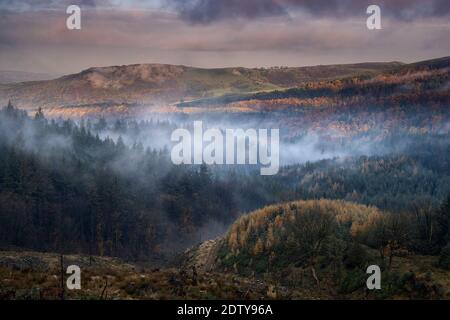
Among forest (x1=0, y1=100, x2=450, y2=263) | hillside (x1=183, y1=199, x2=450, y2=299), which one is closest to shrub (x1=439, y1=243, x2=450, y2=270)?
hillside (x1=183, y1=199, x2=450, y2=299)

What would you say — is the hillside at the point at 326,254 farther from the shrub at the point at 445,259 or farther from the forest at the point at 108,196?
the forest at the point at 108,196

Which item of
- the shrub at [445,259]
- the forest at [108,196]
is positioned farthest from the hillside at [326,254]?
the forest at [108,196]

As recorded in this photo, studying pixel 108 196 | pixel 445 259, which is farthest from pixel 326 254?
pixel 108 196

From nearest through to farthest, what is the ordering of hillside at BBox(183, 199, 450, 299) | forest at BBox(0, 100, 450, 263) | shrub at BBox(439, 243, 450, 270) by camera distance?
1. hillside at BBox(183, 199, 450, 299)
2. shrub at BBox(439, 243, 450, 270)
3. forest at BBox(0, 100, 450, 263)

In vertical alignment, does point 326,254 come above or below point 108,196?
above

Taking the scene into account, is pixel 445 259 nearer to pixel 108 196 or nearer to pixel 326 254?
pixel 326 254

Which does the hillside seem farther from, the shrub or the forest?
the forest

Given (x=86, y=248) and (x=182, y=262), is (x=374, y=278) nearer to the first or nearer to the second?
(x=182, y=262)

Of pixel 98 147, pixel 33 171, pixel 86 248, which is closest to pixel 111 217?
pixel 86 248

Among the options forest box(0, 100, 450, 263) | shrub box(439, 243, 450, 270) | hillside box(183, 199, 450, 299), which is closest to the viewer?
hillside box(183, 199, 450, 299)

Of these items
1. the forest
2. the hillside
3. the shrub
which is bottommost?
the forest

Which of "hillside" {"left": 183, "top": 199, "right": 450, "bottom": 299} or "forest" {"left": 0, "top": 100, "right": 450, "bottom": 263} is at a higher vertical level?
"hillside" {"left": 183, "top": 199, "right": 450, "bottom": 299}

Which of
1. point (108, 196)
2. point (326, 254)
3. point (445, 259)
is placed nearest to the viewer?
point (445, 259)
